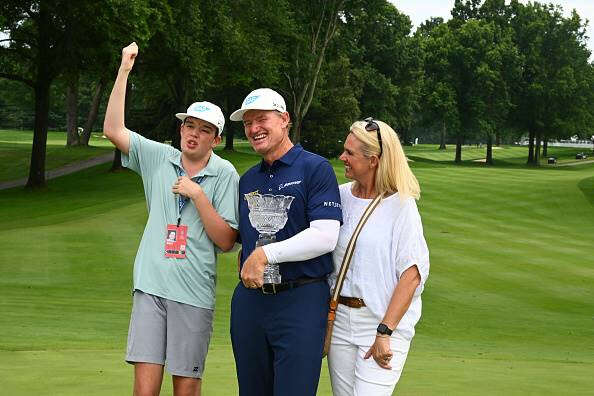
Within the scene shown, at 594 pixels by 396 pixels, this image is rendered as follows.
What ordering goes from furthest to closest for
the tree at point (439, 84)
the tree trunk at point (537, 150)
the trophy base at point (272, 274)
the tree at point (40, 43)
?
the tree trunk at point (537, 150), the tree at point (439, 84), the tree at point (40, 43), the trophy base at point (272, 274)

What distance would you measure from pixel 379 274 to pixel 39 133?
1272 inches

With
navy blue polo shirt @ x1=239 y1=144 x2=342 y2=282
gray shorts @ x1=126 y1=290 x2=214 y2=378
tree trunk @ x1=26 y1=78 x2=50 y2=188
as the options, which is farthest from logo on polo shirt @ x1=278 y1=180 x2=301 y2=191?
tree trunk @ x1=26 y1=78 x2=50 y2=188

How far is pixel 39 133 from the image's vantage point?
115 feet

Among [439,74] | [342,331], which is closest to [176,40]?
[342,331]

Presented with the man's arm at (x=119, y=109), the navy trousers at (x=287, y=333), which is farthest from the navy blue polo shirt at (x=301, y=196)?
the man's arm at (x=119, y=109)

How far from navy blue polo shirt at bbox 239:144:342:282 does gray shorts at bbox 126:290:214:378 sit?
511mm

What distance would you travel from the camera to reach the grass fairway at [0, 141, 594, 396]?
7922 mm

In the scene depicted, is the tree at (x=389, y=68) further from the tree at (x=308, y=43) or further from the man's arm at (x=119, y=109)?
the man's arm at (x=119, y=109)

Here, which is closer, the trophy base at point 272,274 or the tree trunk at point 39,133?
the trophy base at point 272,274

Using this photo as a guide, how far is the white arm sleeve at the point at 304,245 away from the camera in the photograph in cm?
432

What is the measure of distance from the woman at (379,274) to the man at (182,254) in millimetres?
725

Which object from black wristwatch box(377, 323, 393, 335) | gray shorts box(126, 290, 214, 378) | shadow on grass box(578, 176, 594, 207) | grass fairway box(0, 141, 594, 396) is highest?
black wristwatch box(377, 323, 393, 335)

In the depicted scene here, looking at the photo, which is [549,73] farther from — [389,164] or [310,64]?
[389,164]

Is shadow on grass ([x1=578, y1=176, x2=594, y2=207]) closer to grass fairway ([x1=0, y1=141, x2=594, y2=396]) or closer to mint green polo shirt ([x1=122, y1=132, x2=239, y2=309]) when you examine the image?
grass fairway ([x1=0, y1=141, x2=594, y2=396])
